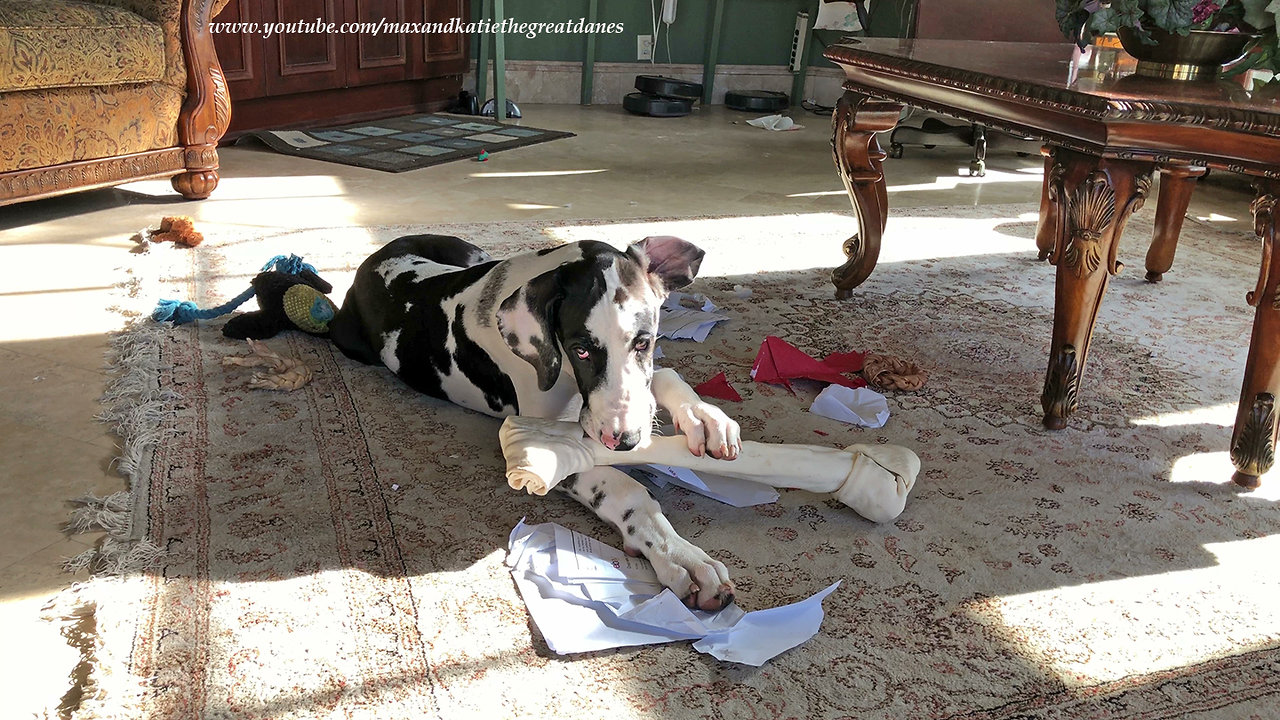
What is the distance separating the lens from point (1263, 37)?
2041 mm

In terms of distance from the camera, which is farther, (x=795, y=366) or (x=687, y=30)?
(x=687, y=30)

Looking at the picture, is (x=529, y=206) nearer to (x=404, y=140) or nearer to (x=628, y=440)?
(x=404, y=140)

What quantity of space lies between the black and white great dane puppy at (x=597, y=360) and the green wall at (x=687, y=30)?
4.96 m

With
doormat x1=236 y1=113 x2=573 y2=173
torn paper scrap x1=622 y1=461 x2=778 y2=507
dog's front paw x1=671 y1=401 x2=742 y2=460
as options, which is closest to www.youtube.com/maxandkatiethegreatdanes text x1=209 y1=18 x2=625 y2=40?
doormat x1=236 y1=113 x2=573 y2=173

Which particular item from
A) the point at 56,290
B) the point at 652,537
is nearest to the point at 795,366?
the point at 652,537

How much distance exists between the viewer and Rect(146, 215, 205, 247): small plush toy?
3.06 m

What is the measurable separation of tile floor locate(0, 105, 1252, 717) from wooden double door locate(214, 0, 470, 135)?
456 millimetres

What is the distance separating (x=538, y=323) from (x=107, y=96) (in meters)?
2.60

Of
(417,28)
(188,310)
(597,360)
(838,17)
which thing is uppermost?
(838,17)

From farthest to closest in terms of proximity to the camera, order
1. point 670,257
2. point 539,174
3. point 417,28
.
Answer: point 417,28
point 539,174
point 670,257

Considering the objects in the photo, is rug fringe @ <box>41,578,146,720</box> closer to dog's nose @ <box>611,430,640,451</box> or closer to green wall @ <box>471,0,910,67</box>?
dog's nose @ <box>611,430,640,451</box>

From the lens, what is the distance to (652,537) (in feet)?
4.89

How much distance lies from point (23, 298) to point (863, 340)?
214cm

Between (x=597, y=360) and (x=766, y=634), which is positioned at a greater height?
(x=597, y=360)
